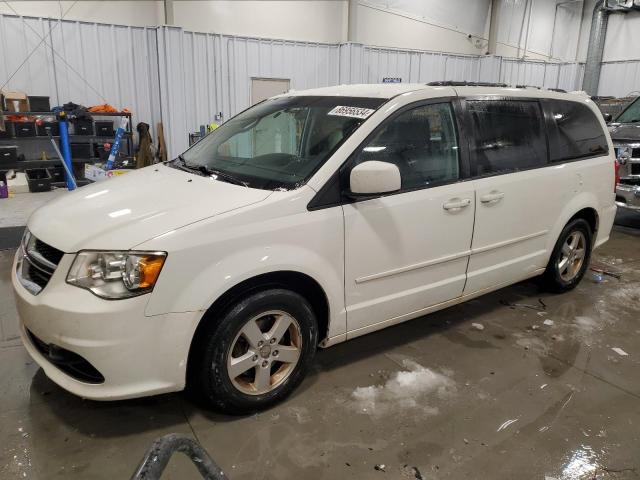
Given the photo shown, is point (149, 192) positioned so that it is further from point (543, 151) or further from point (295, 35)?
point (295, 35)

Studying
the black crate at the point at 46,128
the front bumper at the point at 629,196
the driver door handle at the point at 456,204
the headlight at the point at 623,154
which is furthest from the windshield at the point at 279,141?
the black crate at the point at 46,128

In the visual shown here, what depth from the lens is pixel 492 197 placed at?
322cm

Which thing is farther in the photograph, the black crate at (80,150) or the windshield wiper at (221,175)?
the black crate at (80,150)

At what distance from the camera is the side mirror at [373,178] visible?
245 centimetres

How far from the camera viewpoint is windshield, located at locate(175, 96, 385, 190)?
8.64 feet

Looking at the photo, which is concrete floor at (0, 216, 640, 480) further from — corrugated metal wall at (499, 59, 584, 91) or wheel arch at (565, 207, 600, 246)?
corrugated metal wall at (499, 59, 584, 91)

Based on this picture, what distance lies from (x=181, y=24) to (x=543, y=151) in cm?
878

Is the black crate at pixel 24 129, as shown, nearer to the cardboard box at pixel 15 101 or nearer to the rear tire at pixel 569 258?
the cardboard box at pixel 15 101

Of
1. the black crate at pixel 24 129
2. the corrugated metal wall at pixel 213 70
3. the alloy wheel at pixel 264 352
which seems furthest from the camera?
the corrugated metal wall at pixel 213 70

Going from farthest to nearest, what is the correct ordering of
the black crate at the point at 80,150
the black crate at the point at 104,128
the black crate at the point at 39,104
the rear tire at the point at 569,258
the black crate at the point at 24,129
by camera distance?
1. the black crate at the point at 104,128
2. the black crate at the point at 80,150
3. the black crate at the point at 39,104
4. the black crate at the point at 24,129
5. the rear tire at the point at 569,258

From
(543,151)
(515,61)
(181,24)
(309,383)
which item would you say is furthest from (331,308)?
(515,61)

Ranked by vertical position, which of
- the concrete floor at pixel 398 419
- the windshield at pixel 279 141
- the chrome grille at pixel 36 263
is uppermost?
the windshield at pixel 279 141

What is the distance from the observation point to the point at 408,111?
9.41 ft

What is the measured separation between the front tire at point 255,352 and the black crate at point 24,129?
8050mm
